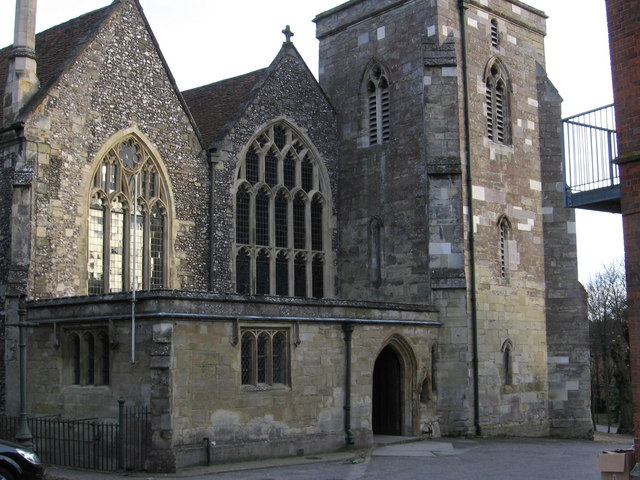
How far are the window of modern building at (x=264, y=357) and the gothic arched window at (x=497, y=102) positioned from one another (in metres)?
10.8

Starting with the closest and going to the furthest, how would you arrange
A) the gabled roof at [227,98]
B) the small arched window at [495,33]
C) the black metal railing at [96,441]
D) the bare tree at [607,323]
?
the black metal railing at [96,441]
the gabled roof at [227,98]
the small arched window at [495,33]
the bare tree at [607,323]

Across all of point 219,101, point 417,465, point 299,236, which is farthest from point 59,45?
point 417,465

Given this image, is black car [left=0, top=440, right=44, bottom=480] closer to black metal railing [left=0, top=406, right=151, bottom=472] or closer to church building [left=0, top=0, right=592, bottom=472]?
black metal railing [left=0, top=406, right=151, bottom=472]

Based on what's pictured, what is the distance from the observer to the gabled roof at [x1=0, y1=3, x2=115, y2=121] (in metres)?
22.2

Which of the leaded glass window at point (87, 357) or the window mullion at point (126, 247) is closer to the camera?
the leaded glass window at point (87, 357)

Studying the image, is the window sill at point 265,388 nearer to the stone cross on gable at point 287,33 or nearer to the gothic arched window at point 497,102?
the gothic arched window at point 497,102

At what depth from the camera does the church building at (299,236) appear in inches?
744

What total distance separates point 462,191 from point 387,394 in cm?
617

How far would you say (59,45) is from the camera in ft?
79.4

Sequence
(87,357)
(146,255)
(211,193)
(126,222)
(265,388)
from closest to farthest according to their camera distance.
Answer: (87,357)
(265,388)
(126,222)
(146,255)
(211,193)

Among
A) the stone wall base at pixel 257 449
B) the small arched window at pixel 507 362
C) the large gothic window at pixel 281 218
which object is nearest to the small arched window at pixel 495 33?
the large gothic window at pixel 281 218

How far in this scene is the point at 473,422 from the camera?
80.7ft

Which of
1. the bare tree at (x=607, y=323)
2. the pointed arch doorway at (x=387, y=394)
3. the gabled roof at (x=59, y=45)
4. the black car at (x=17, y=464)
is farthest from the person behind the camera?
the bare tree at (x=607, y=323)

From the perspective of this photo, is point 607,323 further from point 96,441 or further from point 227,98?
point 96,441
